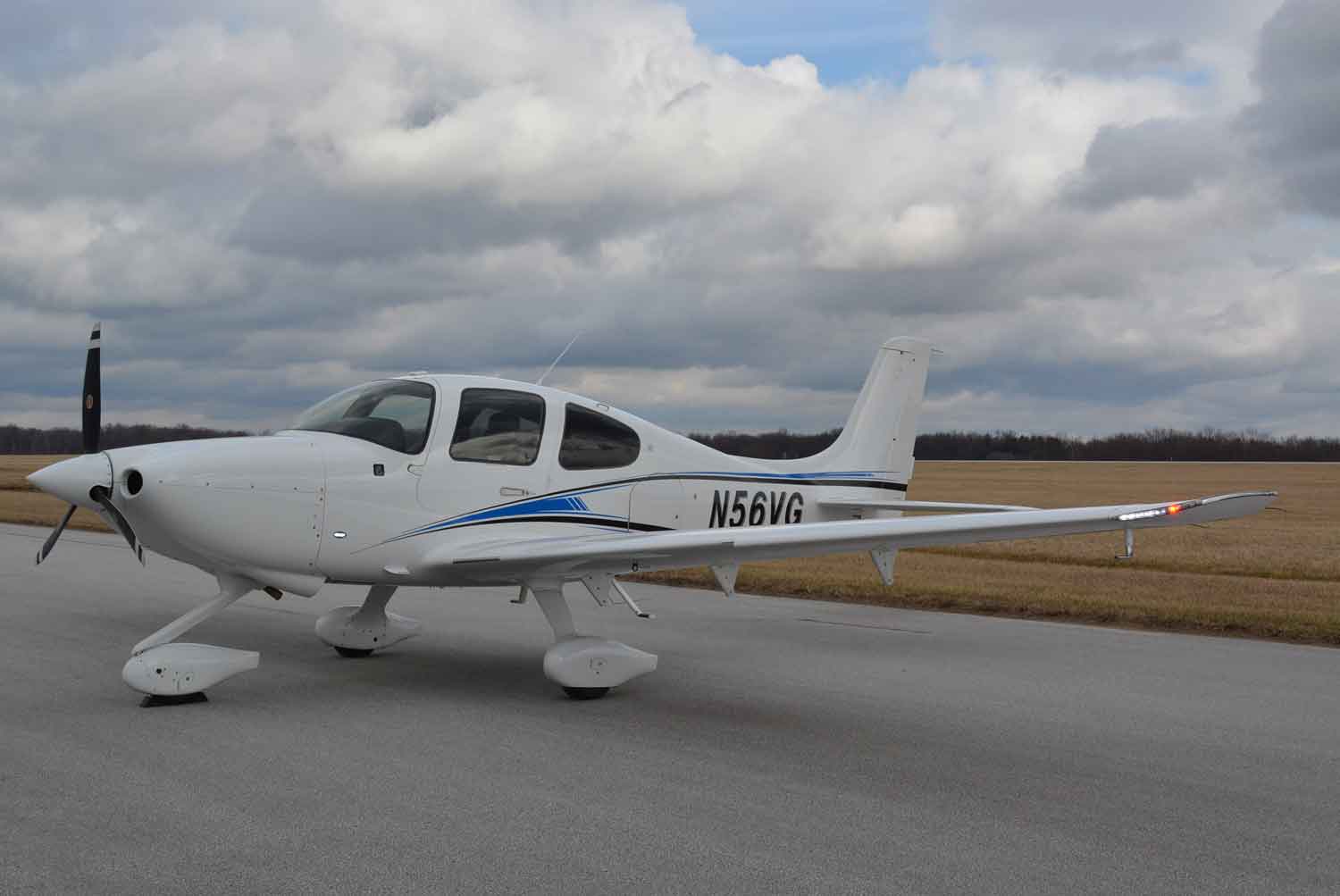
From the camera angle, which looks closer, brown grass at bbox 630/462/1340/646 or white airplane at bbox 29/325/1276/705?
white airplane at bbox 29/325/1276/705

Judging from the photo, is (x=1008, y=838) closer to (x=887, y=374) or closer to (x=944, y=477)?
(x=887, y=374)

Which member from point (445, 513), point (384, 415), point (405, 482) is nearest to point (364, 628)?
point (445, 513)

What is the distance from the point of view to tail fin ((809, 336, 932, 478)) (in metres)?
11.4

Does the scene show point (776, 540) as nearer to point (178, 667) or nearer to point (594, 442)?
point (594, 442)

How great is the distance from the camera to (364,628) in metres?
9.17

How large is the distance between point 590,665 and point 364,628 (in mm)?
2561

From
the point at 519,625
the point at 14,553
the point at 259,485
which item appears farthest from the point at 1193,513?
the point at 14,553

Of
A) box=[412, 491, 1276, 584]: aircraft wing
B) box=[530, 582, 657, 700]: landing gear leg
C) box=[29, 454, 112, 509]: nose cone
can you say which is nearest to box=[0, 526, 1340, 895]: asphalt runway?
box=[530, 582, 657, 700]: landing gear leg

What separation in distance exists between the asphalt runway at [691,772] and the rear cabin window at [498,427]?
5.29 feet

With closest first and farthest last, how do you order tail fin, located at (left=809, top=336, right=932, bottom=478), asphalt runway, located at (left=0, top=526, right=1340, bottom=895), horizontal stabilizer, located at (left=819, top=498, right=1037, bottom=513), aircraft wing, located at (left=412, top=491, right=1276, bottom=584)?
asphalt runway, located at (left=0, top=526, right=1340, bottom=895)
aircraft wing, located at (left=412, top=491, right=1276, bottom=584)
horizontal stabilizer, located at (left=819, top=498, right=1037, bottom=513)
tail fin, located at (left=809, top=336, right=932, bottom=478)

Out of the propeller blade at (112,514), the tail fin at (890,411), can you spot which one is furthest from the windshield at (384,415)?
the tail fin at (890,411)

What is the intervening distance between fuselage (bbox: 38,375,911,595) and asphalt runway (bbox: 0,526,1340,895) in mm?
975

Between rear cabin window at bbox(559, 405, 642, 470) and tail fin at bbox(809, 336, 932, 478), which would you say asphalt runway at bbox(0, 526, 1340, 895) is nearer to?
rear cabin window at bbox(559, 405, 642, 470)

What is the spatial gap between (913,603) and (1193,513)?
7073 millimetres
